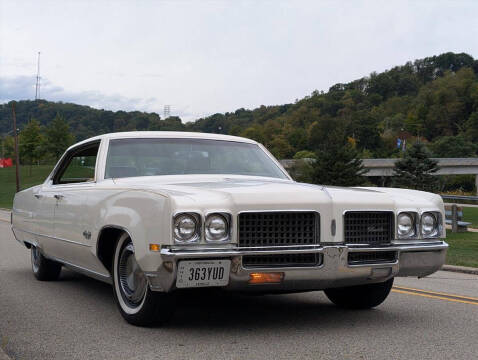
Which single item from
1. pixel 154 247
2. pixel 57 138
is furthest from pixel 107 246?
pixel 57 138

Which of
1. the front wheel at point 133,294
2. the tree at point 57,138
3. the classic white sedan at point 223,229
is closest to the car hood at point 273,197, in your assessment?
the classic white sedan at point 223,229

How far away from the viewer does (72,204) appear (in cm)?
673

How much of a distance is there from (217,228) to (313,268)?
755 mm

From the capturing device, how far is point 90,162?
710cm

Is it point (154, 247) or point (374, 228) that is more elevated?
point (374, 228)

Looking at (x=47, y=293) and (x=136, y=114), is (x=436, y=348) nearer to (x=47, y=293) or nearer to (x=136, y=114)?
(x=47, y=293)

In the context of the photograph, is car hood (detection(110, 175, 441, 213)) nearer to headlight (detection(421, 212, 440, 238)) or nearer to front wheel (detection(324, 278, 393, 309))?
headlight (detection(421, 212, 440, 238))

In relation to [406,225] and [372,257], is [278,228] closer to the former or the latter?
[372,257]

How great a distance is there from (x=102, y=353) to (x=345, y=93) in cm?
18762

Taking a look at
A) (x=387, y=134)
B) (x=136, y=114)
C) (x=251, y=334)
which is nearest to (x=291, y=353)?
(x=251, y=334)

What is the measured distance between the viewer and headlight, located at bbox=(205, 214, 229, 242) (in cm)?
482

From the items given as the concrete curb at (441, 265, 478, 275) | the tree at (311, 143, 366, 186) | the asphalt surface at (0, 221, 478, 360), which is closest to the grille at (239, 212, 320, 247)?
the asphalt surface at (0, 221, 478, 360)

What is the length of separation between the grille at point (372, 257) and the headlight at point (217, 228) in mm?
995

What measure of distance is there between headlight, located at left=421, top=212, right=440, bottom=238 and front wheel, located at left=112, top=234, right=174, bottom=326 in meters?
2.13
